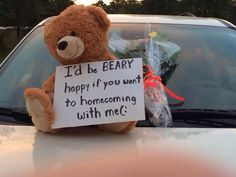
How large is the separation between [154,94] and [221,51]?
86cm

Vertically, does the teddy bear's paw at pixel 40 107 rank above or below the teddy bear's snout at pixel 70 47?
below

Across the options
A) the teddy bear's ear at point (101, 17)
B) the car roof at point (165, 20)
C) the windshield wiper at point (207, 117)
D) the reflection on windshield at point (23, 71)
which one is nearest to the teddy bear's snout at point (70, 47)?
the teddy bear's ear at point (101, 17)

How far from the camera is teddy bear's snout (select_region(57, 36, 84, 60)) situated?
2641 millimetres

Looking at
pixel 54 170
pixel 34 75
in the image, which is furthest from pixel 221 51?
pixel 54 170

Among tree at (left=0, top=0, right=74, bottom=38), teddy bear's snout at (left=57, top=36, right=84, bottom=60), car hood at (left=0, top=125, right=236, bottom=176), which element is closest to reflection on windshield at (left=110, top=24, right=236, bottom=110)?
car hood at (left=0, top=125, right=236, bottom=176)

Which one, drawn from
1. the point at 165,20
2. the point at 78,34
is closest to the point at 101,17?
the point at 78,34

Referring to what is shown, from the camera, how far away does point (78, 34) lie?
8.84 ft

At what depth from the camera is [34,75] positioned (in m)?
3.32

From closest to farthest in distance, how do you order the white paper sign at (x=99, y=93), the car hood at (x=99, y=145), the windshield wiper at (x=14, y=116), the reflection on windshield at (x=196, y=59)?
1. the car hood at (x=99, y=145)
2. the white paper sign at (x=99, y=93)
3. the windshield wiper at (x=14, y=116)
4. the reflection on windshield at (x=196, y=59)

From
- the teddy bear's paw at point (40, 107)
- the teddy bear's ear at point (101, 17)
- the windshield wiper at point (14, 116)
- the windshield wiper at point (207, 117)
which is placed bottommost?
the windshield wiper at point (207, 117)

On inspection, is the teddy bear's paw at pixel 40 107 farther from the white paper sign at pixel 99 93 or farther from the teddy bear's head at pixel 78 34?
the teddy bear's head at pixel 78 34

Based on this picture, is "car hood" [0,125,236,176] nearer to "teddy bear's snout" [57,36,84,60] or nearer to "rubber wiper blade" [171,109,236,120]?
"rubber wiper blade" [171,109,236,120]

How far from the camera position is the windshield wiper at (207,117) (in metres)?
2.89

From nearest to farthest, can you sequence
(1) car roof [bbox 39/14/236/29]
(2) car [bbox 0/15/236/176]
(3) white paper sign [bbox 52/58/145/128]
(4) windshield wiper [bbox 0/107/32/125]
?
1. (2) car [bbox 0/15/236/176]
2. (3) white paper sign [bbox 52/58/145/128]
3. (4) windshield wiper [bbox 0/107/32/125]
4. (1) car roof [bbox 39/14/236/29]
